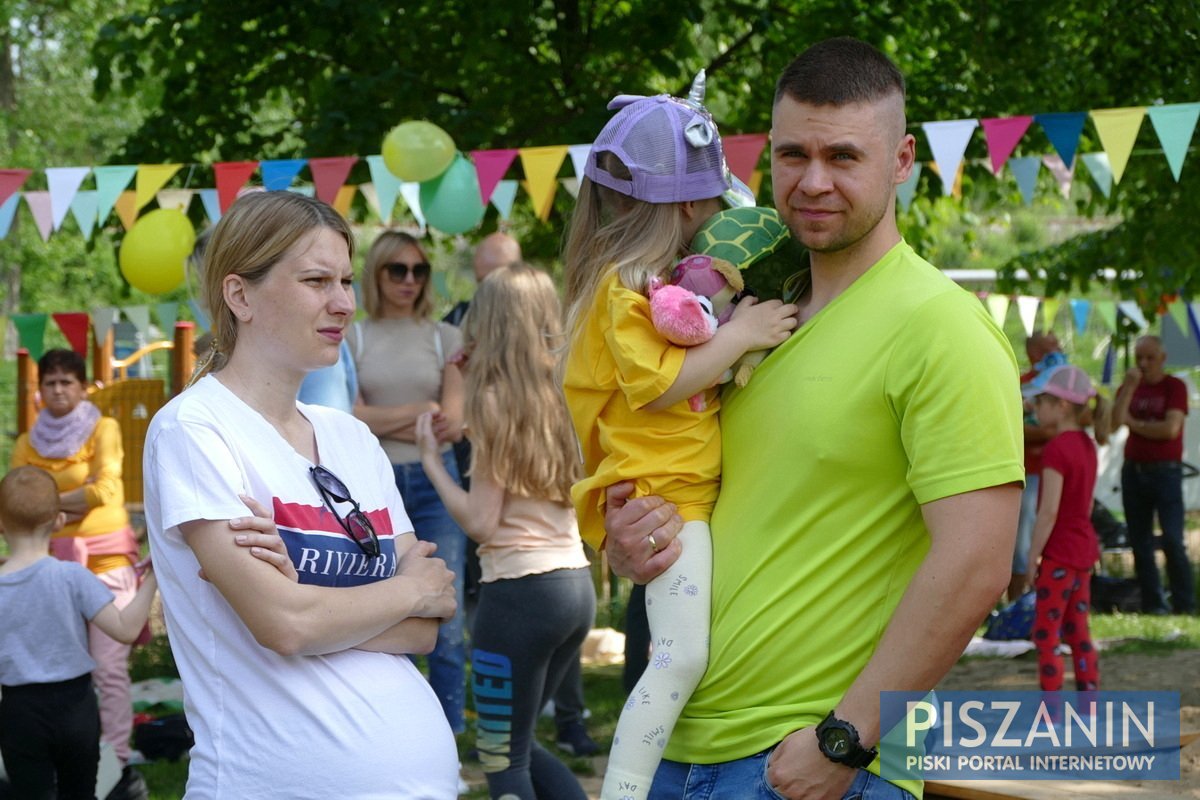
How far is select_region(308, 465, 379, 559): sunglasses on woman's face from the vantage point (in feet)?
8.27

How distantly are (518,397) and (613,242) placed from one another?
184 centimetres

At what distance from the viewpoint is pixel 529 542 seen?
4590 mm

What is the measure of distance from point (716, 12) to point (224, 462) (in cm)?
774

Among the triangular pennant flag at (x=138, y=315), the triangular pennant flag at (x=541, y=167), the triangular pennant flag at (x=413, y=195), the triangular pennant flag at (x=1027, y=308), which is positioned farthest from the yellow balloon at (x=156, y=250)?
the triangular pennant flag at (x=1027, y=308)

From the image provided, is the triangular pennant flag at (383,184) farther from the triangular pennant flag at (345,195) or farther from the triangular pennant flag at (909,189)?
the triangular pennant flag at (909,189)

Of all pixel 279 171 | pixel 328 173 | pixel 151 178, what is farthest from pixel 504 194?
pixel 151 178

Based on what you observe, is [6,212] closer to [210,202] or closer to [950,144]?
[210,202]

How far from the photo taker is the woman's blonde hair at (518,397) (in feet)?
14.9

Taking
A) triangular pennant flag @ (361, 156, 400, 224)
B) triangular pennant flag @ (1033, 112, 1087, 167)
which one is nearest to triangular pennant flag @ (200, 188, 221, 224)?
triangular pennant flag @ (361, 156, 400, 224)

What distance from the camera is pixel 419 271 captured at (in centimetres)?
596

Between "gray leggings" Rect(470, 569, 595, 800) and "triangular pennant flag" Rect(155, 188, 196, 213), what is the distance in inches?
179

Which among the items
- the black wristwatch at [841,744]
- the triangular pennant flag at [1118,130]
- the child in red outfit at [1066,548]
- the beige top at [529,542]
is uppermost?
the triangular pennant flag at [1118,130]

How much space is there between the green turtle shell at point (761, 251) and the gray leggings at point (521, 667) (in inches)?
84.2

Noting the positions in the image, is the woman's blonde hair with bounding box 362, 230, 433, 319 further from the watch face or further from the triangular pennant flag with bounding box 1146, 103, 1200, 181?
the watch face
